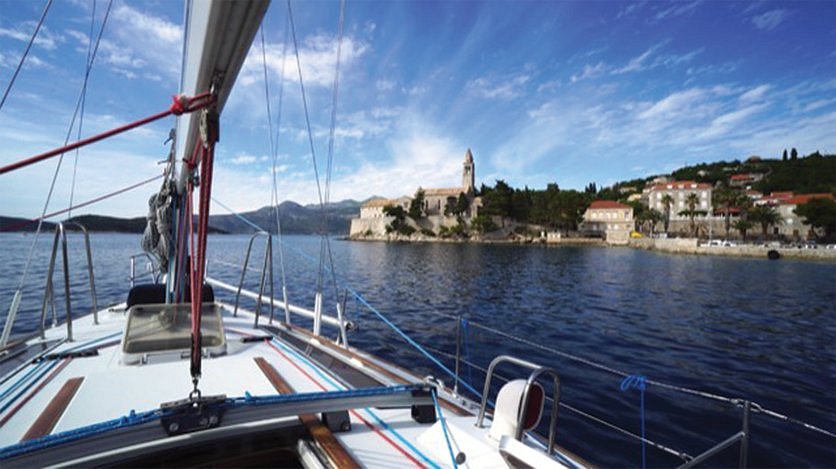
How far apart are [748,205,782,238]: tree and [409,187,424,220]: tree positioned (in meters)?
64.4

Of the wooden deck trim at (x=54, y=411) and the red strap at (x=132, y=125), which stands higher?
the red strap at (x=132, y=125)

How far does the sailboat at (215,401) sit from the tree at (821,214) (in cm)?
8701

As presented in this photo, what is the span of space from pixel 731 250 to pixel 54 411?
6955cm

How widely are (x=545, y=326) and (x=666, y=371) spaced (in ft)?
15.4

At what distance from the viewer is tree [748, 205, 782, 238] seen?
68438 mm

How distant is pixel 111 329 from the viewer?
5211mm

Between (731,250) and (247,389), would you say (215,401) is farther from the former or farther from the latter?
(731,250)

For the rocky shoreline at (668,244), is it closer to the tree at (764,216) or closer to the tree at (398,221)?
the tree at (398,221)

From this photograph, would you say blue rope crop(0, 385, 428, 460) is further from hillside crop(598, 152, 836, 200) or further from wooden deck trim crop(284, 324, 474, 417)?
hillside crop(598, 152, 836, 200)

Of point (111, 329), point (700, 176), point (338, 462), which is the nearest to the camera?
point (338, 462)

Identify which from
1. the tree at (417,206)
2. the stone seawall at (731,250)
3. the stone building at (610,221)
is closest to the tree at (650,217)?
the stone building at (610,221)

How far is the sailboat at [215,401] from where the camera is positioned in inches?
76.0

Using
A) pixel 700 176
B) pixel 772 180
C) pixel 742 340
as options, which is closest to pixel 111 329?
pixel 742 340

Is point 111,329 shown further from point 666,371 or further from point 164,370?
point 666,371
